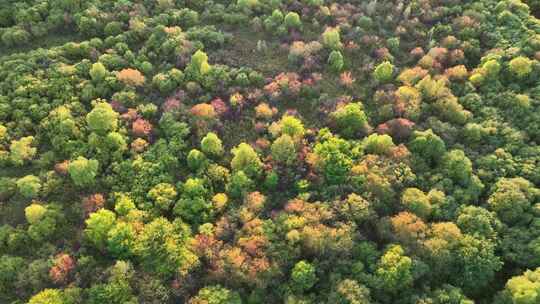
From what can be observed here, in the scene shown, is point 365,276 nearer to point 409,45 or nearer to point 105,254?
point 105,254

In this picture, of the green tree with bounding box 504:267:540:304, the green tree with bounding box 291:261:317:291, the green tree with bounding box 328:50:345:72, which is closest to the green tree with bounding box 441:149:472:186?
the green tree with bounding box 504:267:540:304

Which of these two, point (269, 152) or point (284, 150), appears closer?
point (284, 150)

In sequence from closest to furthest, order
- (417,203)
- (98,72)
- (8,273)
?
(8,273) < (417,203) < (98,72)

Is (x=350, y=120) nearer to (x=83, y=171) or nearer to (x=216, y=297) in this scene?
(x=216, y=297)

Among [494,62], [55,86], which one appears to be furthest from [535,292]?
[55,86]

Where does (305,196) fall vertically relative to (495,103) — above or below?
below

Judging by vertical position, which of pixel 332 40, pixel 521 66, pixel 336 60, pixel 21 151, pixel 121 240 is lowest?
pixel 121 240

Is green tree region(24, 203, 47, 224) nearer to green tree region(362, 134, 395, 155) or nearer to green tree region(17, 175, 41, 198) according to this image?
green tree region(17, 175, 41, 198)

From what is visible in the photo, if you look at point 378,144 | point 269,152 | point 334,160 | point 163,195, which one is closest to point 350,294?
point 334,160
